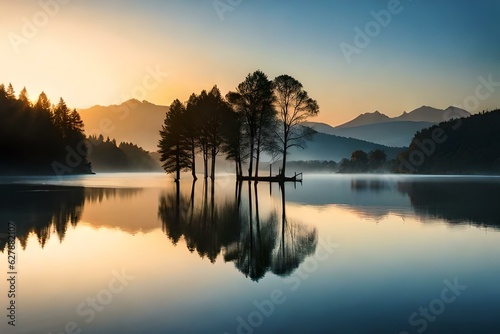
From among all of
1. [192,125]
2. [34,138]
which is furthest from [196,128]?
[34,138]

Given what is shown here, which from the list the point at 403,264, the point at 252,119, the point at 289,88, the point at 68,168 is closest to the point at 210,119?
the point at 252,119

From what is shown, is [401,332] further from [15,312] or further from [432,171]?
[432,171]

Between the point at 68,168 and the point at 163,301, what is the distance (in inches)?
5356

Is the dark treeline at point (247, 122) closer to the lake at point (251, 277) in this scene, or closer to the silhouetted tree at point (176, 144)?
the silhouetted tree at point (176, 144)
